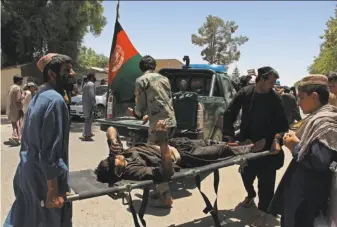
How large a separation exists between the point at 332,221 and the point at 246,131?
2052mm

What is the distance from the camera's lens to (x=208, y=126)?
621cm

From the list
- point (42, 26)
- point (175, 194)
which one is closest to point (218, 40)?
point (42, 26)

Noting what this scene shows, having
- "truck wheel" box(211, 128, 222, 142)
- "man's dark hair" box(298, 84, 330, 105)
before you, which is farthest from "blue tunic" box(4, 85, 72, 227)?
"truck wheel" box(211, 128, 222, 142)

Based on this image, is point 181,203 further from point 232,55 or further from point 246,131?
point 232,55

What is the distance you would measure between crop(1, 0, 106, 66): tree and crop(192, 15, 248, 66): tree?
25626mm

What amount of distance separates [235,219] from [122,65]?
3918 millimetres

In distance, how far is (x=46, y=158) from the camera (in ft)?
7.61

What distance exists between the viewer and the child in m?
2.48

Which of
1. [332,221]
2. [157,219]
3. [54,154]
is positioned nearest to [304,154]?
[332,221]

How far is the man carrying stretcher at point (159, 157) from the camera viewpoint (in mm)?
3215

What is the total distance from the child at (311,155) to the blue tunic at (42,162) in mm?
1729

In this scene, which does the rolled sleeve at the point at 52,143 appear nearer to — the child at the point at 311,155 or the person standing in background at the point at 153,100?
the child at the point at 311,155

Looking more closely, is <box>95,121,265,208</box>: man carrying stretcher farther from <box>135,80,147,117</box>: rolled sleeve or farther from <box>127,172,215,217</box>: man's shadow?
<box>135,80,147,117</box>: rolled sleeve

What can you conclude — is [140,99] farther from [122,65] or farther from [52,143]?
[122,65]
